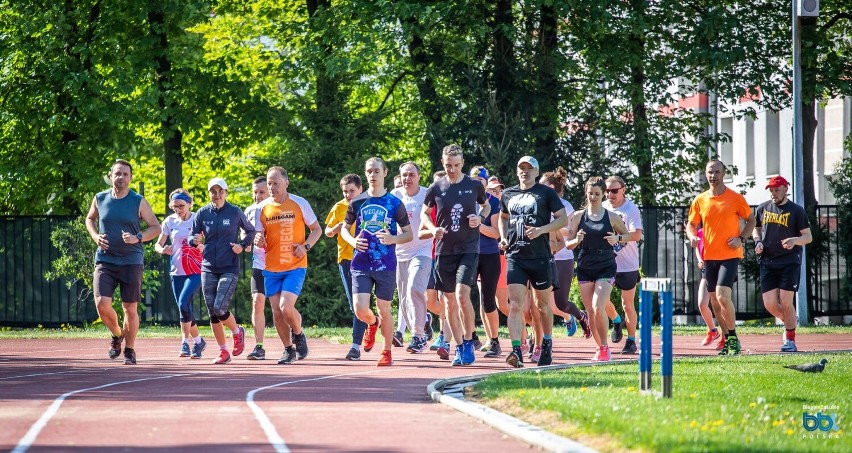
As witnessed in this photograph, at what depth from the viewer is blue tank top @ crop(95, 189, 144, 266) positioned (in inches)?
626

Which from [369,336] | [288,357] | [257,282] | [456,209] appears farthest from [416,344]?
[456,209]

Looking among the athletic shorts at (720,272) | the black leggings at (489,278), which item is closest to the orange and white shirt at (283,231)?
the black leggings at (489,278)

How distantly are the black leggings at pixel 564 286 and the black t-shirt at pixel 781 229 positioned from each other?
2.41 m

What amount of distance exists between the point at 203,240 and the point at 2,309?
14.0m

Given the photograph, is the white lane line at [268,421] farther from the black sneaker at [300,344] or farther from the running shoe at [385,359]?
the black sneaker at [300,344]

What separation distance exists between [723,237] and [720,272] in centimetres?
41

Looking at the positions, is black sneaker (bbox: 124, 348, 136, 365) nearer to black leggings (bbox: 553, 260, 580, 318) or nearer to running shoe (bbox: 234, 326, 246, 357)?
running shoe (bbox: 234, 326, 246, 357)

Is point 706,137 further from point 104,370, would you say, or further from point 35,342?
point 104,370

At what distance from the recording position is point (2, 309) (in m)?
28.9

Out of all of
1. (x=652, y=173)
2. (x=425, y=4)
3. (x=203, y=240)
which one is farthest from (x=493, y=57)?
(x=203, y=240)

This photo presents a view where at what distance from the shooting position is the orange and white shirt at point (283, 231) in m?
16.0

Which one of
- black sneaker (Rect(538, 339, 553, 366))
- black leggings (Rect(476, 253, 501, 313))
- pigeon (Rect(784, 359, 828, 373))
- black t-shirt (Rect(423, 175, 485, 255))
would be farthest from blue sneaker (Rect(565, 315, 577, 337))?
pigeon (Rect(784, 359, 828, 373))

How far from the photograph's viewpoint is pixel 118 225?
52.2ft

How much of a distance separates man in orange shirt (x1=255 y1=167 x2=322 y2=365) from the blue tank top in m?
1.38
